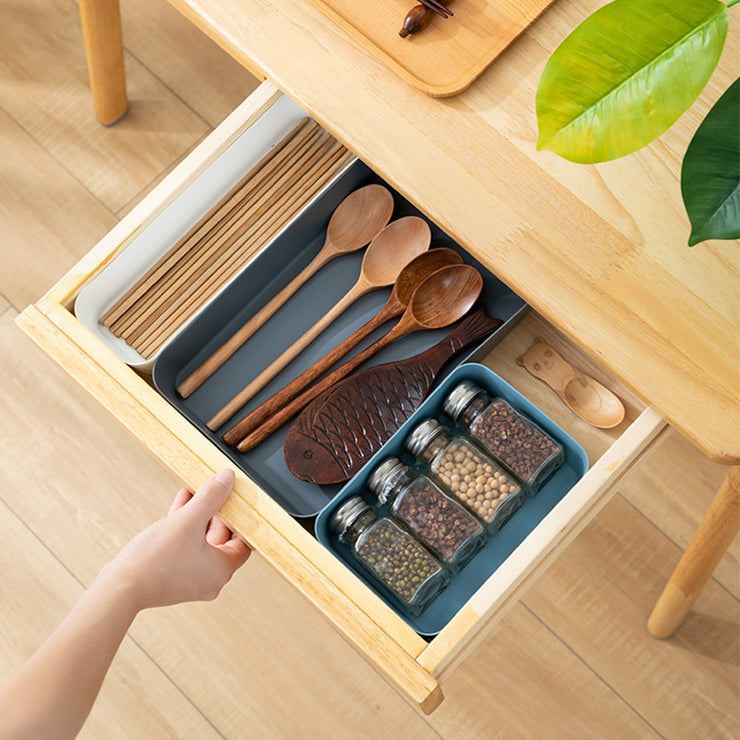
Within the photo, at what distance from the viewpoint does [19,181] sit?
147cm

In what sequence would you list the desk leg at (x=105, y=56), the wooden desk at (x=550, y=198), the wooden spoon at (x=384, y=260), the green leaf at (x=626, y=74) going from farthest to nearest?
1. the desk leg at (x=105, y=56)
2. the wooden spoon at (x=384, y=260)
3. the wooden desk at (x=550, y=198)
4. the green leaf at (x=626, y=74)

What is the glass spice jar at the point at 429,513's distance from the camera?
90 cm

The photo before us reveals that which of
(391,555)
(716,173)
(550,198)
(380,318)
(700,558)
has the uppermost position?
(716,173)

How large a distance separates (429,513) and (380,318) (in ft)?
0.71

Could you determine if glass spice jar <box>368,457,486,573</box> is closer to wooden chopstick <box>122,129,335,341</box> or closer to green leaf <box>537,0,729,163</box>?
wooden chopstick <box>122,129,335,341</box>

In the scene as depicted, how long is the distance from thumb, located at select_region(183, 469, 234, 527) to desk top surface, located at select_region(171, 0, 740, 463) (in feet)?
0.94

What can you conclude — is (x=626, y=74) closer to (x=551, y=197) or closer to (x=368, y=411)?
(x=551, y=197)

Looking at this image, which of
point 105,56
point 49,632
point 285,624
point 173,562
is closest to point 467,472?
point 173,562

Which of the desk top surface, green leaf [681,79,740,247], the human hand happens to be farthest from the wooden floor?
green leaf [681,79,740,247]

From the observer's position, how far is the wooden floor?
1.29m

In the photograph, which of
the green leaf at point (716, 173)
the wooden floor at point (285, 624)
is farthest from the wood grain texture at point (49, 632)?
the green leaf at point (716, 173)

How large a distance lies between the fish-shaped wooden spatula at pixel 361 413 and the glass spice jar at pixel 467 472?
0.04m

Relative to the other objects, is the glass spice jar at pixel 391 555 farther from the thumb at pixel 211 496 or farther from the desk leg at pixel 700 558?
the desk leg at pixel 700 558

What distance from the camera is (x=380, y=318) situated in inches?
39.7
